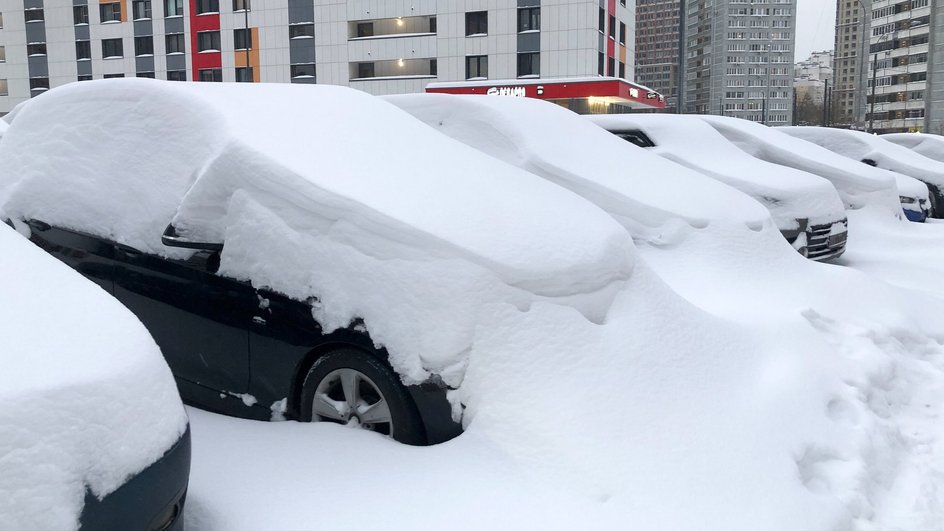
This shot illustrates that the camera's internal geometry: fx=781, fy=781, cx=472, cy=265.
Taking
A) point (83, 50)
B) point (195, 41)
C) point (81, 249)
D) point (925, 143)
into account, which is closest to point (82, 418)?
point (81, 249)

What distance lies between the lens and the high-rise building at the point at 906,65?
78.9 m

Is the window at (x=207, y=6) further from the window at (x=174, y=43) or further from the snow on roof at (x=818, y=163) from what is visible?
the snow on roof at (x=818, y=163)

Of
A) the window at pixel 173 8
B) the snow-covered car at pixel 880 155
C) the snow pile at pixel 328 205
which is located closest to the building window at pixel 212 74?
the window at pixel 173 8

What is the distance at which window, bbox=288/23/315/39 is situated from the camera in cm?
3934

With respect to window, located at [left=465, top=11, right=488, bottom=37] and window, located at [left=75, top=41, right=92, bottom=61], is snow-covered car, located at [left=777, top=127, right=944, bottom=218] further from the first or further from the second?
window, located at [left=75, top=41, right=92, bottom=61]

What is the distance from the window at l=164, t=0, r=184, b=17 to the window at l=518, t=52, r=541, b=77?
20.1 m

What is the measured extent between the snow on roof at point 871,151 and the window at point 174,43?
37.7 m

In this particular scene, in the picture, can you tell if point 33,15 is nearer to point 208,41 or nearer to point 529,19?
point 208,41

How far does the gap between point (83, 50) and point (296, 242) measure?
Result: 50.1 metres

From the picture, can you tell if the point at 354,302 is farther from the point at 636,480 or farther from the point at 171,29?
the point at 171,29

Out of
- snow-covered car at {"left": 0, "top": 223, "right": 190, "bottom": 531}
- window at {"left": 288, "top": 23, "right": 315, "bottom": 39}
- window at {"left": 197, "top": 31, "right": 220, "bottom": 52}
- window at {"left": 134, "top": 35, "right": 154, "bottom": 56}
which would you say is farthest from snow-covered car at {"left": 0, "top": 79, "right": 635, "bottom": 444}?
window at {"left": 134, "top": 35, "right": 154, "bottom": 56}

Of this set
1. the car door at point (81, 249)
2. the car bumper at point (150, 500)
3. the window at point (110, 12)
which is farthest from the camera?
the window at point (110, 12)

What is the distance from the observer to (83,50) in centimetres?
4631

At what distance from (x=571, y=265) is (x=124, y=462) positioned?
6.45ft
